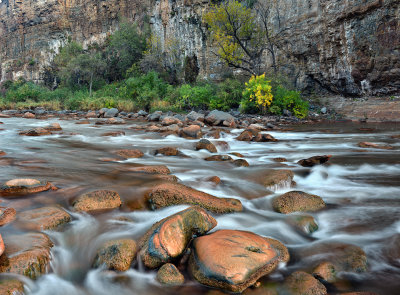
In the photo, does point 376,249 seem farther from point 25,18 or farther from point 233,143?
point 25,18

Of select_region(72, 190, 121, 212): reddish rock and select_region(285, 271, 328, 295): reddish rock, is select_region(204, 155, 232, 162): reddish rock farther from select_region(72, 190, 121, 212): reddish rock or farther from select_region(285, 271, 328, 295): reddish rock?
select_region(285, 271, 328, 295): reddish rock

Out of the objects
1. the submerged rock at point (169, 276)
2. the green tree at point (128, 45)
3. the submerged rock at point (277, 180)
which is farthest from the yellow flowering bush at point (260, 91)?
the green tree at point (128, 45)

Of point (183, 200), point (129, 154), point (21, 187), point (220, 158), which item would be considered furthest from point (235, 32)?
point (21, 187)

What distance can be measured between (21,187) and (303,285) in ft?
8.92

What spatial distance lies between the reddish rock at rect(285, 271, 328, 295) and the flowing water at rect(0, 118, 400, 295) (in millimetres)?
95

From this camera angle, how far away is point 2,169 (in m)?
3.63

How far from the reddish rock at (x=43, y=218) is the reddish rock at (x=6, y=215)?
5 centimetres

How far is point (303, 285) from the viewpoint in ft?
5.32

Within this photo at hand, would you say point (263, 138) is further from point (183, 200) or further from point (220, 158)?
point (183, 200)

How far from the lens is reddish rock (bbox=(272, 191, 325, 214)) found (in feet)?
9.00

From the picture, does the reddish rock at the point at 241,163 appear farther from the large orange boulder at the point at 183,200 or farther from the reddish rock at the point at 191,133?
the reddish rock at the point at 191,133

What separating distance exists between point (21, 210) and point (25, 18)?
5796 cm

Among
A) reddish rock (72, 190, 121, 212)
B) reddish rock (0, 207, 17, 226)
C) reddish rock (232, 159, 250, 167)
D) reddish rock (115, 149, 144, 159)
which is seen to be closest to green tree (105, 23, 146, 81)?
reddish rock (115, 149, 144, 159)

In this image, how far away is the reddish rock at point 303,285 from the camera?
158 cm
